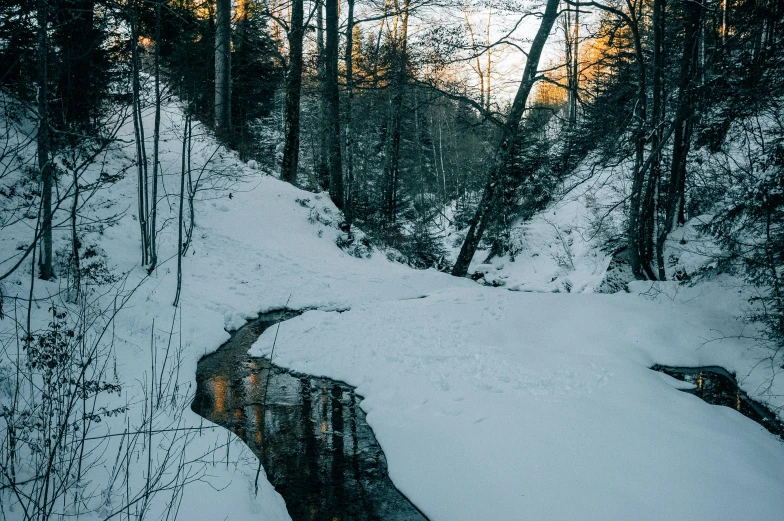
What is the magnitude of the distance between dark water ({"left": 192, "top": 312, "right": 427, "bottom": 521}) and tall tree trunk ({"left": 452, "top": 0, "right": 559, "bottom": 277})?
21.4ft

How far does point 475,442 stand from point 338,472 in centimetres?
126

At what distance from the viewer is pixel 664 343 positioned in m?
6.14

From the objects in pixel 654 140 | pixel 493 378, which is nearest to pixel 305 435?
pixel 493 378

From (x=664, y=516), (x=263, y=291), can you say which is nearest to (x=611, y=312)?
(x=664, y=516)

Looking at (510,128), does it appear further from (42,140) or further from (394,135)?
(42,140)

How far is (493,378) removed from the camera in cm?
545

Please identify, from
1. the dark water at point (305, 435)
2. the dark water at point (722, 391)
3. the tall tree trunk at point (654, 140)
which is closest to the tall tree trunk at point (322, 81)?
the tall tree trunk at point (654, 140)

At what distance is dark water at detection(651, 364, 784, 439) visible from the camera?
4.72 meters

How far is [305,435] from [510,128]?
26.3ft

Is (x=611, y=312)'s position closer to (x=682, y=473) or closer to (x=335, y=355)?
(x=682, y=473)

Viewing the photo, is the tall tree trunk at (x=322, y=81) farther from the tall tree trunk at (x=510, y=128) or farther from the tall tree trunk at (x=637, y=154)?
the tall tree trunk at (x=637, y=154)

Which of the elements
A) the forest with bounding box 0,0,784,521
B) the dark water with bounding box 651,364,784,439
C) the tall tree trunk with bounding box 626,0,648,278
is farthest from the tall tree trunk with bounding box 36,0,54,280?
the tall tree trunk with bounding box 626,0,648,278

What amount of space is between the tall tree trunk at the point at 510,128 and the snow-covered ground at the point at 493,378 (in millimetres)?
1700

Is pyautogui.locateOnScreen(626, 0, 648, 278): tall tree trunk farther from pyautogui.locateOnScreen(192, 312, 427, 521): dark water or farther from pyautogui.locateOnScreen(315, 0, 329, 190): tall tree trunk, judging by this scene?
pyautogui.locateOnScreen(315, 0, 329, 190): tall tree trunk
